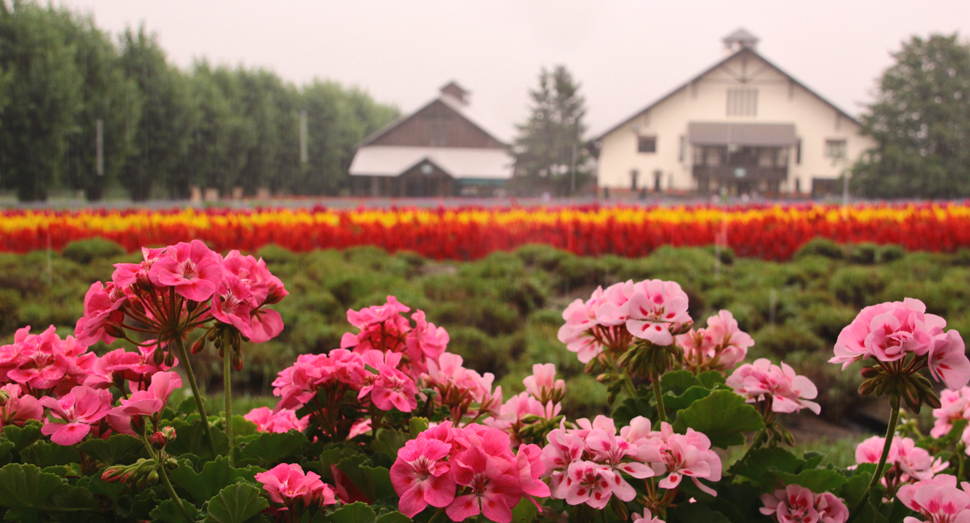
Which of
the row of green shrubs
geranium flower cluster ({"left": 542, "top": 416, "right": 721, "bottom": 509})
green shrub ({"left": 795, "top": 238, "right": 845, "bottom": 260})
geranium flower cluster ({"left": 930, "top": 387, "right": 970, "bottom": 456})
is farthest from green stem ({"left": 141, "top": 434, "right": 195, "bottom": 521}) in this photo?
green shrub ({"left": 795, "top": 238, "right": 845, "bottom": 260})

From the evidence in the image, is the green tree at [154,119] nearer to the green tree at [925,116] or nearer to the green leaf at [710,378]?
the green leaf at [710,378]

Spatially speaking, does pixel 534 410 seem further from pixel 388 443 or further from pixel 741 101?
pixel 741 101

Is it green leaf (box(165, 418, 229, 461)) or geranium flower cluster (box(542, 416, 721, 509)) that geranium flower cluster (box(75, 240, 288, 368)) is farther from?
geranium flower cluster (box(542, 416, 721, 509))

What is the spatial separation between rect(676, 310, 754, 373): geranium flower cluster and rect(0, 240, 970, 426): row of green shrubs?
5.30 feet

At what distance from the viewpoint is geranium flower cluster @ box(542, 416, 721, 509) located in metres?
0.56

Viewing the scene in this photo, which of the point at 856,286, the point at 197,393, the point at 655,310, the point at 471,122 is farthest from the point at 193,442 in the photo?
the point at 471,122

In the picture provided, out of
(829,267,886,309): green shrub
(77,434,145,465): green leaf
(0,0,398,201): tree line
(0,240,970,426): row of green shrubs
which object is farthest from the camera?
(0,0,398,201): tree line

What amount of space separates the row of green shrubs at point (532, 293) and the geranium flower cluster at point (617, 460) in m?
1.87

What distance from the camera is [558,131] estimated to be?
689 cm

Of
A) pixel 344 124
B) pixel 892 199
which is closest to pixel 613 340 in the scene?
pixel 344 124

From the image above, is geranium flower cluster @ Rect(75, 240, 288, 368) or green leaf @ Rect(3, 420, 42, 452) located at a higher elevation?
geranium flower cluster @ Rect(75, 240, 288, 368)

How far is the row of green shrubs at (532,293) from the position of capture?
2967mm

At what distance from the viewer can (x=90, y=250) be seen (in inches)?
180

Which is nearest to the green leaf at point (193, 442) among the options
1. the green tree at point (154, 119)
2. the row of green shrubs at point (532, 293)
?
the row of green shrubs at point (532, 293)
